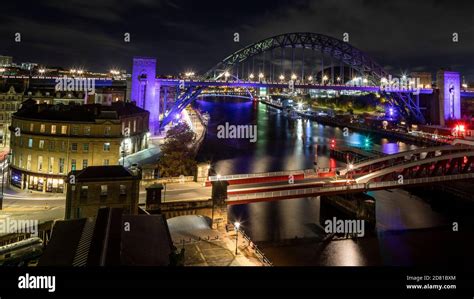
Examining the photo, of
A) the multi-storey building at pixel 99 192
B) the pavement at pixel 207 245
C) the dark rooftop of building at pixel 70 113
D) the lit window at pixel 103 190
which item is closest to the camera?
the pavement at pixel 207 245

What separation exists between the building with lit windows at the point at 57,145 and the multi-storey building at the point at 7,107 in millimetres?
9636

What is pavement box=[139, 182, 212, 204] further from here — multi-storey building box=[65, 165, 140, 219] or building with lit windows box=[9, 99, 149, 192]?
building with lit windows box=[9, 99, 149, 192]

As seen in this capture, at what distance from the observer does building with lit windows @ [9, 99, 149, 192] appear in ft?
48.8

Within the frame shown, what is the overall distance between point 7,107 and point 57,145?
45.0 ft

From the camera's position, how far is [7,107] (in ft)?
83.8

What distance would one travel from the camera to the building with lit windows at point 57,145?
1487 centimetres

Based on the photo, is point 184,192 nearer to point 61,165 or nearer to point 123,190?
point 123,190

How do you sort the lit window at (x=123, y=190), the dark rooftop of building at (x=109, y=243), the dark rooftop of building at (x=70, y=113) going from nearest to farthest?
the dark rooftop of building at (x=109, y=243) → the lit window at (x=123, y=190) → the dark rooftop of building at (x=70, y=113)

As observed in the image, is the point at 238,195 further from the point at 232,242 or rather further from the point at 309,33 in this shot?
the point at 309,33

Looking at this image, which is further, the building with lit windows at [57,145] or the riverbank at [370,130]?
the riverbank at [370,130]

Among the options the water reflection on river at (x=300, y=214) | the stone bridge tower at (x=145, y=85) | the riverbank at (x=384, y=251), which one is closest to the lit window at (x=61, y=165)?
the water reflection on river at (x=300, y=214)

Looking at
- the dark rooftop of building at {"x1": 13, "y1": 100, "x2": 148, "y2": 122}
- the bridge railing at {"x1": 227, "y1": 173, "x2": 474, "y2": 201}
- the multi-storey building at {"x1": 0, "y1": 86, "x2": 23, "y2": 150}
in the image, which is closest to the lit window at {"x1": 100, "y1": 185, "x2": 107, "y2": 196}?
the bridge railing at {"x1": 227, "y1": 173, "x2": 474, "y2": 201}

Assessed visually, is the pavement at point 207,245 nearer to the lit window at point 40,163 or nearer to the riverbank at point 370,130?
the lit window at point 40,163

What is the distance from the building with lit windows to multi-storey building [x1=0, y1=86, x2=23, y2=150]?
9636 mm
